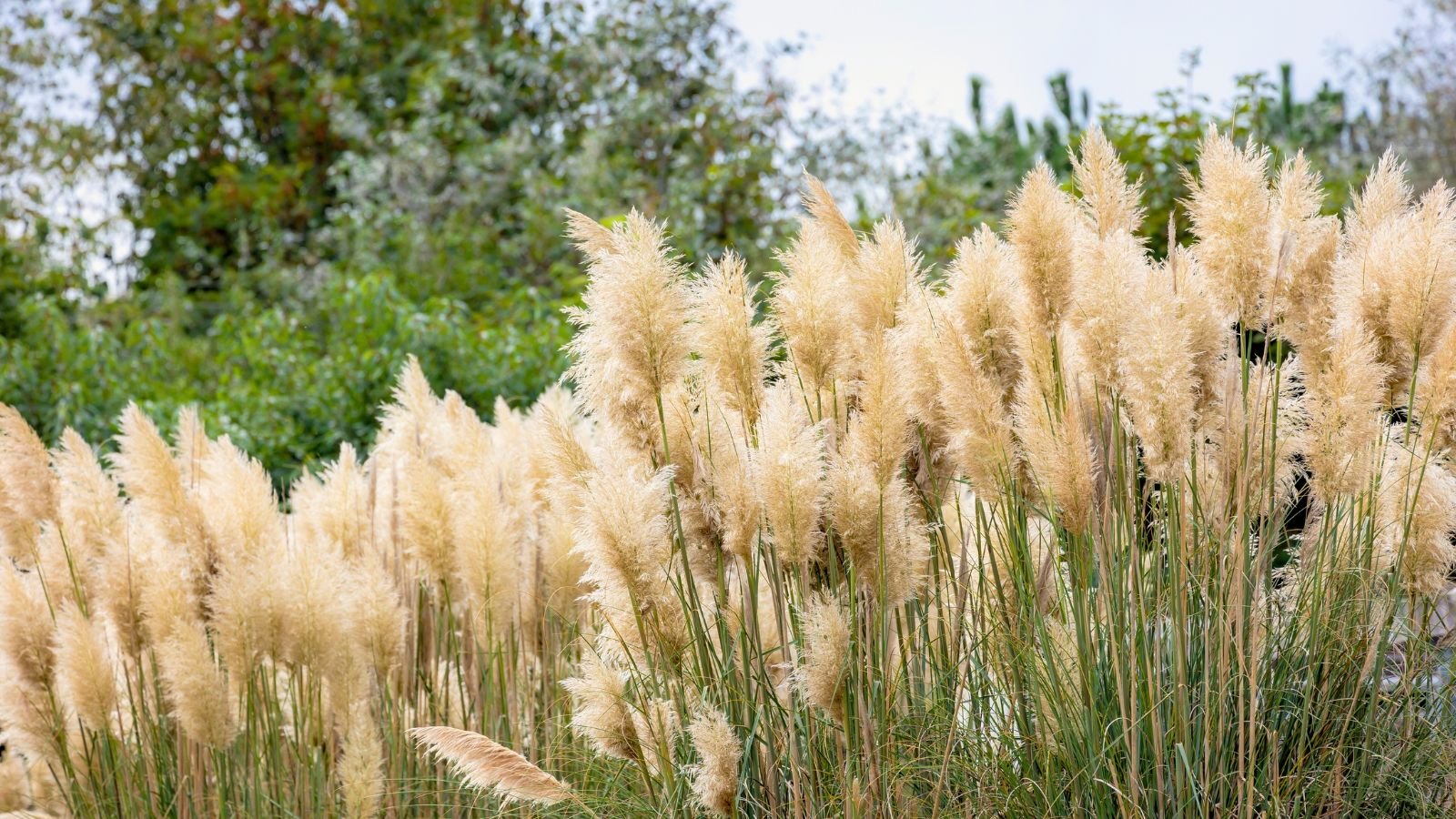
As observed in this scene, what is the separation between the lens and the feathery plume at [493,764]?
2.62 m

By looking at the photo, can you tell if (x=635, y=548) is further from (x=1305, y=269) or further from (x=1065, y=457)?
(x=1305, y=269)

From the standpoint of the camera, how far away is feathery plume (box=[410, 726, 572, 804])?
2621 millimetres

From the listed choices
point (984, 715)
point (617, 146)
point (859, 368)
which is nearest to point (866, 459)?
point (859, 368)

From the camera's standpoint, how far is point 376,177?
1314cm

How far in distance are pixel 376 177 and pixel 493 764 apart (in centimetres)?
1128

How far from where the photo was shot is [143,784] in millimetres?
3930

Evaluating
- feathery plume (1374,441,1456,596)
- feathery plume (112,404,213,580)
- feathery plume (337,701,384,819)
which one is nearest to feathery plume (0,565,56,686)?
feathery plume (112,404,213,580)

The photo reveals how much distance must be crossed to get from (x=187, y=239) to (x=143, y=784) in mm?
12289

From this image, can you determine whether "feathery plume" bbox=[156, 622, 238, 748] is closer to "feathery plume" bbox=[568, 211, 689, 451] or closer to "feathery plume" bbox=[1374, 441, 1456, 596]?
"feathery plume" bbox=[568, 211, 689, 451]

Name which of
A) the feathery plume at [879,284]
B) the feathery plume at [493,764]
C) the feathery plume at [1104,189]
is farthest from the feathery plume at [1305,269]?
the feathery plume at [493,764]

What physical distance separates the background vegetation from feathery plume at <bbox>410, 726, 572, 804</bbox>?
4.54 metres

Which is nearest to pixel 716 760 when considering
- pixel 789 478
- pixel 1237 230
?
pixel 789 478

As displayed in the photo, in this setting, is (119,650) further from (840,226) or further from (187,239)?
(187,239)

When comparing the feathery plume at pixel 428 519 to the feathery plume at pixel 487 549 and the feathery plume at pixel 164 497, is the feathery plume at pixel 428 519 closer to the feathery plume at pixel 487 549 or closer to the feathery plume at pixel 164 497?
the feathery plume at pixel 487 549
